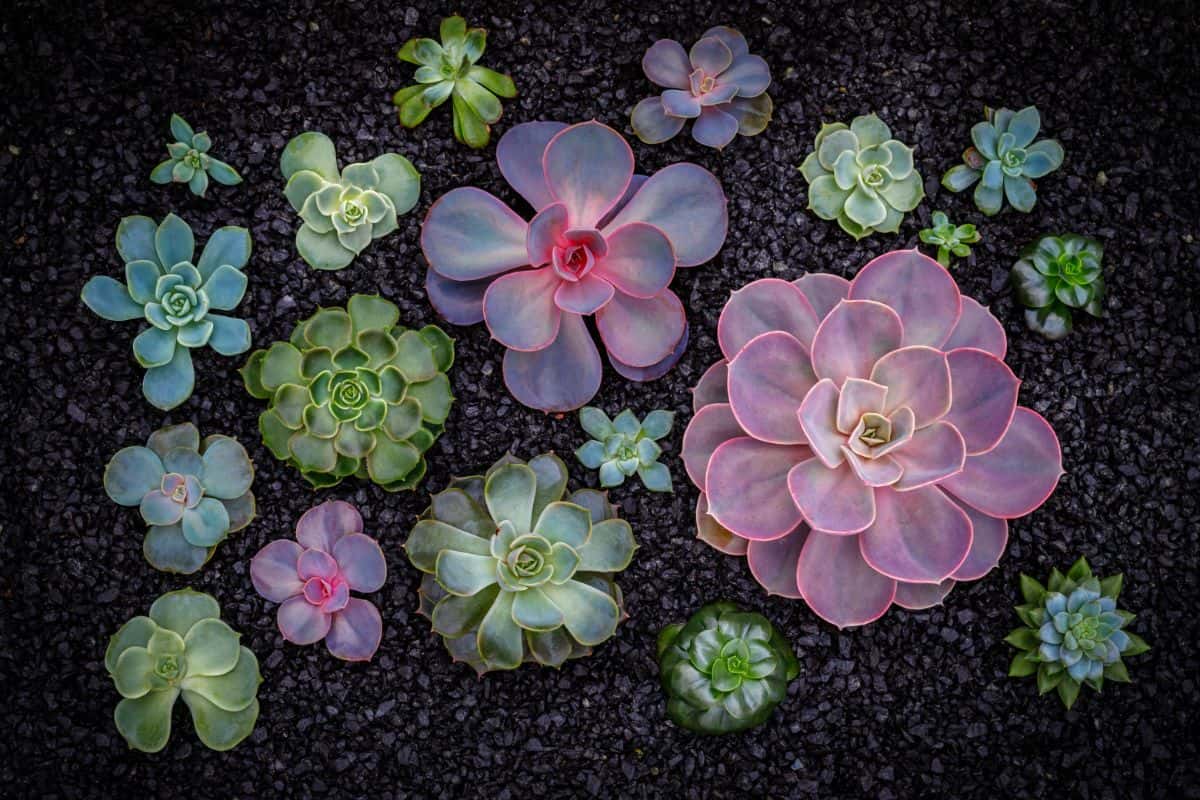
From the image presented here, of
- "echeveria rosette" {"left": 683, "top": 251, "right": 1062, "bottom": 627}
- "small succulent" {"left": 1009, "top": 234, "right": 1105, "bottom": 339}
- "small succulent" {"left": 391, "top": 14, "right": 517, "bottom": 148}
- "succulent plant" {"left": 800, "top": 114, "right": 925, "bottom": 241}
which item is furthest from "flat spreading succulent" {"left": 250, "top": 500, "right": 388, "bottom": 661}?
"small succulent" {"left": 1009, "top": 234, "right": 1105, "bottom": 339}

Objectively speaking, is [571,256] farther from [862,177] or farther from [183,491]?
[183,491]

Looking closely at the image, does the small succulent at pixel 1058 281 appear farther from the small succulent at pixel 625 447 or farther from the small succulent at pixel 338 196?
the small succulent at pixel 338 196

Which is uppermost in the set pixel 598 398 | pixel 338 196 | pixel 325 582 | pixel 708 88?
pixel 708 88

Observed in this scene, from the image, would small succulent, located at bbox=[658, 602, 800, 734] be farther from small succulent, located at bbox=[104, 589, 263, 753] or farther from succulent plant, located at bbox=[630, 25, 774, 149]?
succulent plant, located at bbox=[630, 25, 774, 149]

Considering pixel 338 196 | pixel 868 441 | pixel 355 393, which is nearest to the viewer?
pixel 868 441

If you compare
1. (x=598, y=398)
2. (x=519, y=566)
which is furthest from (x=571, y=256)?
(x=519, y=566)

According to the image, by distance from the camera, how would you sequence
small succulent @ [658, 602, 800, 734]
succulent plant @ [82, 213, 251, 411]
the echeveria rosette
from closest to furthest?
the echeveria rosette → small succulent @ [658, 602, 800, 734] → succulent plant @ [82, 213, 251, 411]
